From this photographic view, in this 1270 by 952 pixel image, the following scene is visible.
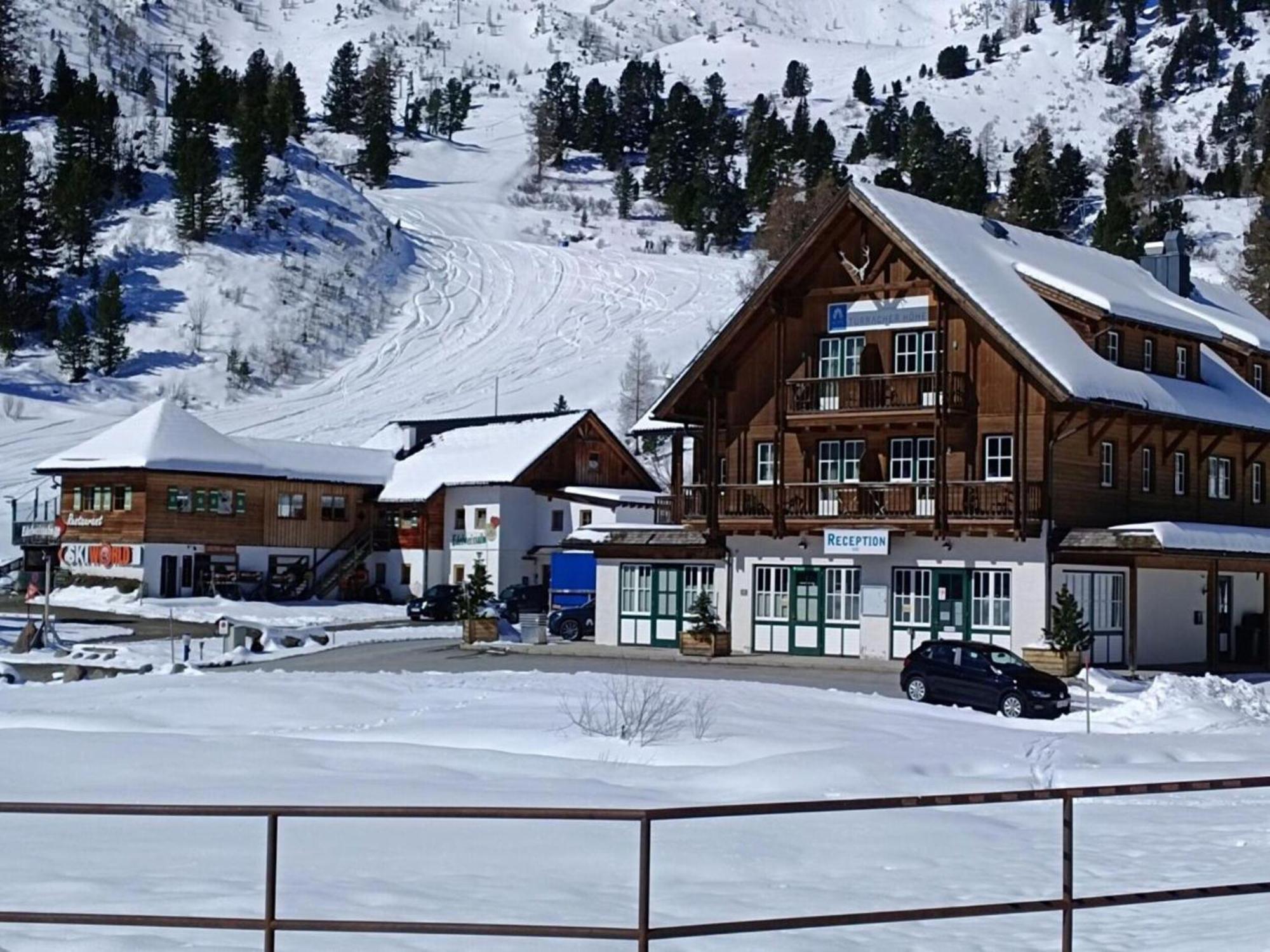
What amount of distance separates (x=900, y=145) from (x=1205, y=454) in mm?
137941

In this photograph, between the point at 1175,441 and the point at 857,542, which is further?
the point at 1175,441

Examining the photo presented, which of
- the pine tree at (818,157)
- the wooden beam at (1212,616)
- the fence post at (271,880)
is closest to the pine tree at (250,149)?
the pine tree at (818,157)

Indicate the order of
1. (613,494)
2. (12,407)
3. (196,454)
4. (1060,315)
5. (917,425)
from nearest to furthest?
1. (917,425)
2. (1060,315)
3. (196,454)
4. (613,494)
5. (12,407)

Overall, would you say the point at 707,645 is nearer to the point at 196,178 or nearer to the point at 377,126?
the point at 196,178

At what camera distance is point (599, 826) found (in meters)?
17.2

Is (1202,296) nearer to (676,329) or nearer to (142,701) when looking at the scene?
(142,701)

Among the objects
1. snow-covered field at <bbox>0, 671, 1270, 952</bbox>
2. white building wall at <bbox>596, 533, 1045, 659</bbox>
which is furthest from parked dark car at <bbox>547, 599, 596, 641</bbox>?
snow-covered field at <bbox>0, 671, 1270, 952</bbox>

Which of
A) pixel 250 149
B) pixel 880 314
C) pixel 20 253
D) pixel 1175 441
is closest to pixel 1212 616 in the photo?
pixel 1175 441

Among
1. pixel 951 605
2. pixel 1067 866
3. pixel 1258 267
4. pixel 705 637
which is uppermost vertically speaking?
pixel 1258 267

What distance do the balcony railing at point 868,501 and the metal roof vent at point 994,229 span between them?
981 cm

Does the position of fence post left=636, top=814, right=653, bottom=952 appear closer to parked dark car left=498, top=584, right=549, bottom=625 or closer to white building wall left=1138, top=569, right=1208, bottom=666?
white building wall left=1138, top=569, right=1208, bottom=666

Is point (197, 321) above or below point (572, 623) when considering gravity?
above

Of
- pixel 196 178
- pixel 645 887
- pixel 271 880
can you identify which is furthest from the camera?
pixel 196 178

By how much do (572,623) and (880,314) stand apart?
14012 millimetres
